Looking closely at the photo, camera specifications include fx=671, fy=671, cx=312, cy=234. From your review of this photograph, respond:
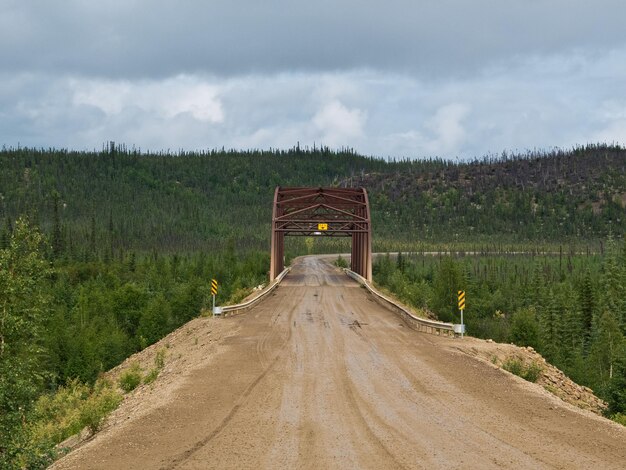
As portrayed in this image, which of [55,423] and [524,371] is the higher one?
[524,371]

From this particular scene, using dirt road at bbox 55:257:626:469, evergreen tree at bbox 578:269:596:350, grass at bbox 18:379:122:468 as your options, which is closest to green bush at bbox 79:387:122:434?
grass at bbox 18:379:122:468

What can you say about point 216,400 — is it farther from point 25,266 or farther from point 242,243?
point 242,243

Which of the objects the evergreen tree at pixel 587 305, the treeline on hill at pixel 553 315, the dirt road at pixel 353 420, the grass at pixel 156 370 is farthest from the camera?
the evergreen tree at pixel 587 305

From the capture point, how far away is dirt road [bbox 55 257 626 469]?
11.0 m

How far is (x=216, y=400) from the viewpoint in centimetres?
1579

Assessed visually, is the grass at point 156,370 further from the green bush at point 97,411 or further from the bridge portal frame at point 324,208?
the bridge portal frame at point 324,208

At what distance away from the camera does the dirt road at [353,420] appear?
11039 mm

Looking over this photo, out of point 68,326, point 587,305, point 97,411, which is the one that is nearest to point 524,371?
point 97,411

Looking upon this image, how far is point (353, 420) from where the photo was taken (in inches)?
534

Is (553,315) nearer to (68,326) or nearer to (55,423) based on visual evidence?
(68,326)

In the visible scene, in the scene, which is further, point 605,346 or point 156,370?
point 605,346

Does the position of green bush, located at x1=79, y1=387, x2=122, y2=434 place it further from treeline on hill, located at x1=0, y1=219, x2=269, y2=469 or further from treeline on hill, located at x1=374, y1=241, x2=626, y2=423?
treeline on hill, located at x1=374, y1=241, x2=626, y2=423

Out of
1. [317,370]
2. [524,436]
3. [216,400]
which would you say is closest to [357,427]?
[524,436]

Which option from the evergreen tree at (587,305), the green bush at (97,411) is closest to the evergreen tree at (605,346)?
the evergreen tree at (587,305)
